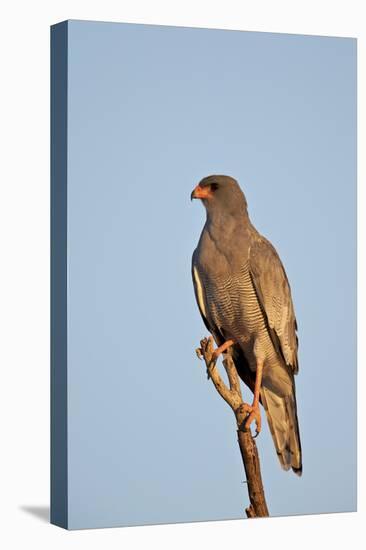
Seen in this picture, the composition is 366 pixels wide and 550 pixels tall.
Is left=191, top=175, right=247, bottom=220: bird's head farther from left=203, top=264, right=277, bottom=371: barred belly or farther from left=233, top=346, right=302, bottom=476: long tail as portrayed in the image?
left=233, top=346, right=302, bottom=476: long tail

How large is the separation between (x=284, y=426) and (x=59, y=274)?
62.2 inches

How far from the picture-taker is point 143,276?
8055mm

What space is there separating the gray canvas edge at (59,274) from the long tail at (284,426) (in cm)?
121

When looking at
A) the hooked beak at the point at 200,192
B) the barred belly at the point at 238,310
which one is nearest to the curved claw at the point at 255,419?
the barred belly at the point at 238,310

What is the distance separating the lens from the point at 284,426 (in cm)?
846

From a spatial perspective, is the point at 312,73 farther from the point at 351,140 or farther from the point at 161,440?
the point at 161,440

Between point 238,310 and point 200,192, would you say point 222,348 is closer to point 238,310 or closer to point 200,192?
point 238,310

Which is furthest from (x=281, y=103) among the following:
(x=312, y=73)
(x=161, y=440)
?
(x=161, y=440)

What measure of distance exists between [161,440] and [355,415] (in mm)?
1246

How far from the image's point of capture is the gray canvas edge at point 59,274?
25.8 feet

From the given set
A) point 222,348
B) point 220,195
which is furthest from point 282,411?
point 220,195

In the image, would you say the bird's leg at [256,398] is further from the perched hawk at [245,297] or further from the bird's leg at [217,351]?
the bird's leg at [217,351]

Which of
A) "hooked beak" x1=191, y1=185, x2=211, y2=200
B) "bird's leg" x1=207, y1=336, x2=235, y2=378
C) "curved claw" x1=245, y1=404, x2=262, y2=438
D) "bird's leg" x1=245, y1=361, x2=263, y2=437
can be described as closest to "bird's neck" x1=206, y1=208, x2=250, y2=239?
"hooked beak" x1=191, y1=185, x2=211, y2=200

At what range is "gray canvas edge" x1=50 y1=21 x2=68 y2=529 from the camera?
7871 millimetres
